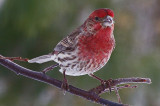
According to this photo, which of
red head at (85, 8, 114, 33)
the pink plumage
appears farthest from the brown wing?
red head at (85, 8, 114, 33)

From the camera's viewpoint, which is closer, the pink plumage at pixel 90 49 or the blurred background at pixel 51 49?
the pink plumage at pixel 90 49

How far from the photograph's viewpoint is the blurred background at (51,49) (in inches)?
174

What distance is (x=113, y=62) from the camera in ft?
14.6

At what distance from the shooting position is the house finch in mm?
2777

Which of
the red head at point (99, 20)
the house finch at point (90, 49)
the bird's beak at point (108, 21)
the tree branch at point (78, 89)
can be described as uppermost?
the red head at point (99, 20)

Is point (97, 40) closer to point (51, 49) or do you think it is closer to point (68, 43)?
point (68, 43)

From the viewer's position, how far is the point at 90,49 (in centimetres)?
279

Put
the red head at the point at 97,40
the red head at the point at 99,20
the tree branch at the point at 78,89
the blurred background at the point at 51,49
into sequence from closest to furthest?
the tree branch at the point at 78,89 → the red head at the point at 99,20 → the red head at the point at 97,40 → the blurred background at the point at 51,49

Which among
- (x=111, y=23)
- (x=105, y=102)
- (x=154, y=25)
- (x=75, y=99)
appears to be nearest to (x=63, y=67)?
(x=111, y=23)

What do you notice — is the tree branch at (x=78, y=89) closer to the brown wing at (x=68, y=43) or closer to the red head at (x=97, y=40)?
the red head at (x=97, y=40)

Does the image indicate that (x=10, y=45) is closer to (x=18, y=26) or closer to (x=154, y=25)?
(x=18, y=26)

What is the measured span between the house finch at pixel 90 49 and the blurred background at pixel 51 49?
4.45ft

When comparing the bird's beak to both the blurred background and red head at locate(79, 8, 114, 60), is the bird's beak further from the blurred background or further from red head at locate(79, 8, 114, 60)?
the blurred background

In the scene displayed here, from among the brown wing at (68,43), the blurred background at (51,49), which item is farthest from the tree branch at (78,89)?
the blurred background at (51,49)
